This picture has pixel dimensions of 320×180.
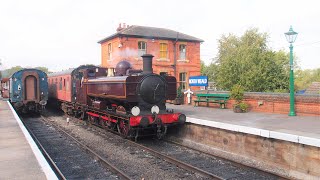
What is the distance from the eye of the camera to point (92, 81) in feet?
42.3

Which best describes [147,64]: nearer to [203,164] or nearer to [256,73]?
[203,164]

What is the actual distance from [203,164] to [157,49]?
17013mm

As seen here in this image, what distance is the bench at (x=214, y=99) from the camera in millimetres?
14852

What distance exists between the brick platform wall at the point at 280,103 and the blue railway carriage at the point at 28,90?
12749 millimetres

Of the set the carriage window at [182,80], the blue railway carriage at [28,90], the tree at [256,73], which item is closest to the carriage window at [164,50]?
the carriage window at [182,80]

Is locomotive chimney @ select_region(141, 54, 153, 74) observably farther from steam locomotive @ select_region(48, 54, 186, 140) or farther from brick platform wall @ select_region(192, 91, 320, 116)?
brick platform wall @ select_region(192, 91, 320, 116)

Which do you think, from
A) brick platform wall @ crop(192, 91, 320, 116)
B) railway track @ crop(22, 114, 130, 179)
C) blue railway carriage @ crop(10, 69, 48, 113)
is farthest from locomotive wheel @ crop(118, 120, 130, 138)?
blue railway carriage @ crop(10, 69, 48, 113)

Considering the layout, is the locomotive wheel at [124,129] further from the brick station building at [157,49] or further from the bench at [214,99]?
the brick station building at [157,49]

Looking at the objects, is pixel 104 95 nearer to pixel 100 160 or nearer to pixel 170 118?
pixel 170 118

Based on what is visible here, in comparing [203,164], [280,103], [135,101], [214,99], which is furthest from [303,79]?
[203,164]

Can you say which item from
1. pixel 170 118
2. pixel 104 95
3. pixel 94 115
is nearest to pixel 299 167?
pixel 170 118

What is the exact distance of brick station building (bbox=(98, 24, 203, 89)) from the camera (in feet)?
75.0

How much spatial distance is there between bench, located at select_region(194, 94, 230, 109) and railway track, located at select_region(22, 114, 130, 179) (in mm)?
7764

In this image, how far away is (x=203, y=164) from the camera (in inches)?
312
